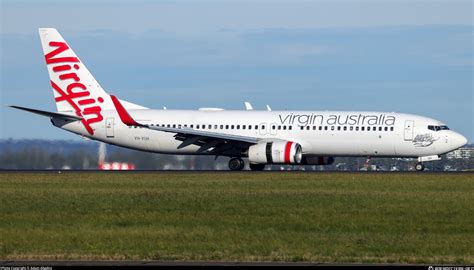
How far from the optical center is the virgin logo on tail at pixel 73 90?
58.6 meters

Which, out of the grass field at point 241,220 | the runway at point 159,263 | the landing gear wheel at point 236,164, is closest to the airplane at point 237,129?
the landing gear wheel at point 236,164

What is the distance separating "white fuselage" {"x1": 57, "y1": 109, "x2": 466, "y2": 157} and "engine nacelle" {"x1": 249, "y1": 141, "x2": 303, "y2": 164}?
1694 mm

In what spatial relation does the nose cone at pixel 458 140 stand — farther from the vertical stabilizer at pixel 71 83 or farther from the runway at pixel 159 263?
the runway at pixel 159 263

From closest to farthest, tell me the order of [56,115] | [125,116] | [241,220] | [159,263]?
[159,263] → [241,220] → [125,116] → [56,115]

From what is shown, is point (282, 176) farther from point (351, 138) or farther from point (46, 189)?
point (46, 189)

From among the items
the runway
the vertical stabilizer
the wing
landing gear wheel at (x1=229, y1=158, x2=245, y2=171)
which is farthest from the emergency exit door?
the runway

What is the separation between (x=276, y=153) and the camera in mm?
53750

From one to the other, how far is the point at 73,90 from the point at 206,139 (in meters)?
8.91

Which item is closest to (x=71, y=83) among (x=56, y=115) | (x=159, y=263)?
(x=56, y=115)

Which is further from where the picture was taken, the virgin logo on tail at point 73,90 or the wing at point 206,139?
the virgin logo on tail at point 73,90

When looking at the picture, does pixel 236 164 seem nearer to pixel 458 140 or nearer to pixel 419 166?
A: pixel 419 166

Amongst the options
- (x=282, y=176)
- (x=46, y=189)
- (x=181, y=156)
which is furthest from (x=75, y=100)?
(x=46, y=189)

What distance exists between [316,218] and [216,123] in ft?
94.5

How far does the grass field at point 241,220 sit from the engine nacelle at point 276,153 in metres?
8.70
